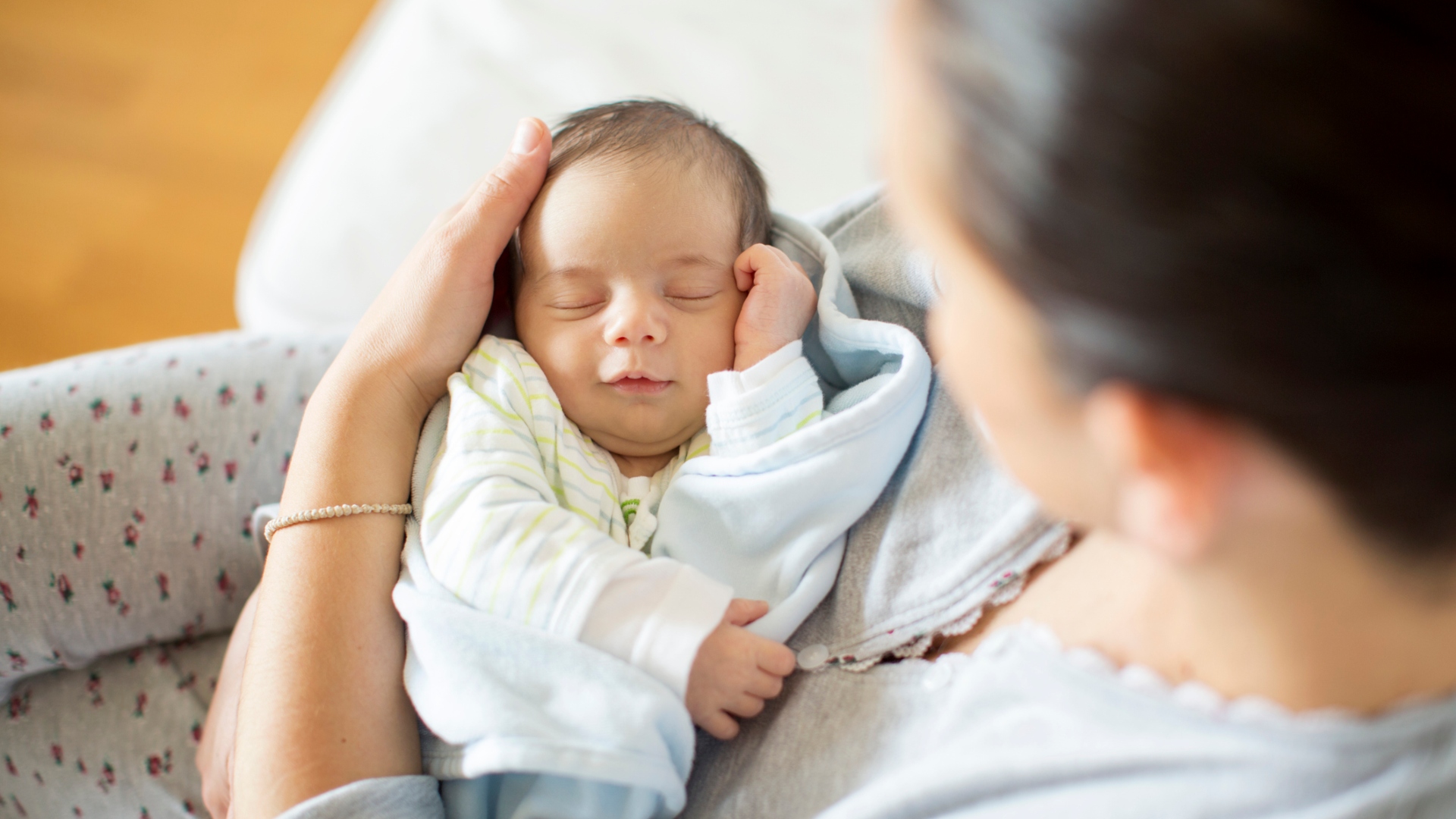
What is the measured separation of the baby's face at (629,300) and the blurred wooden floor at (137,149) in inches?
63.6

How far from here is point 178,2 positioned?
9.39 ft

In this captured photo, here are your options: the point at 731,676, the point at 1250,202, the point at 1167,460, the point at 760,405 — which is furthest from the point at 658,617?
the point at 1250,202

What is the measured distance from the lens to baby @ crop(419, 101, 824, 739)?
2.96ft

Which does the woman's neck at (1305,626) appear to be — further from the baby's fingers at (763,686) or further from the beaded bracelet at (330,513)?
the beaded bracelet at (330,513)

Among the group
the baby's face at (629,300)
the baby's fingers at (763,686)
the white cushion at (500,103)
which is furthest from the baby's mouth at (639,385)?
the white cushion at (500,103)

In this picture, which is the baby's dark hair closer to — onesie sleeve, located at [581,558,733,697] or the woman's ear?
onesie sleeve, located at [581,558,733,697]

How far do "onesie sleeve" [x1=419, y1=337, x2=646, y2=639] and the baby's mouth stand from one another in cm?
7

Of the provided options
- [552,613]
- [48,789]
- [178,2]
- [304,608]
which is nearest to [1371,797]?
[552,613]

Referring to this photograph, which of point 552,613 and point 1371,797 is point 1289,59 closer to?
point 1371,797

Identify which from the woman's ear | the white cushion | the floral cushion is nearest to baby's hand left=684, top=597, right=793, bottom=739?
the woman's ear

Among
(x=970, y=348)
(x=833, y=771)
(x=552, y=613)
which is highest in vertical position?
(x=970, y=348)

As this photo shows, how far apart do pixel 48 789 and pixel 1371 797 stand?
4.14 ft

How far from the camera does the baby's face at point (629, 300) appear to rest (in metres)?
1.04

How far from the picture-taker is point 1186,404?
0.43 m
